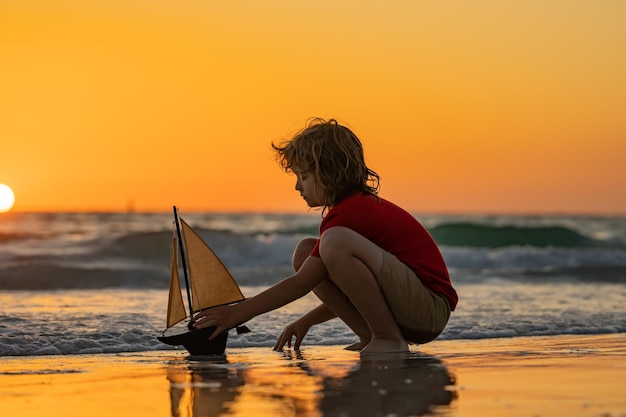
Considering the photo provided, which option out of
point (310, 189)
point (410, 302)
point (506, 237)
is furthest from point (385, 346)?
point (506, 237)

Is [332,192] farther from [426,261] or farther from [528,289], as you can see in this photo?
[528,289]

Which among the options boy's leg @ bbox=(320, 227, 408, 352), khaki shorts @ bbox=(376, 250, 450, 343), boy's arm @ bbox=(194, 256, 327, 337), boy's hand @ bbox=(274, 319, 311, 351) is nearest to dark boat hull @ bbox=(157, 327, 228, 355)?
boy's arm @ bbox=(194, 256, 327, 337)

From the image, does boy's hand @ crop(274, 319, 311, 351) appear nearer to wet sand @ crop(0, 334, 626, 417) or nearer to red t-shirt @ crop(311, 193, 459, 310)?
wet sand @ crop(0, 334, 626, 417)

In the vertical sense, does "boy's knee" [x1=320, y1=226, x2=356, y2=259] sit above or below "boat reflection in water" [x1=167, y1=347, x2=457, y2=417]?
above

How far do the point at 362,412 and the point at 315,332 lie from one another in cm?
311

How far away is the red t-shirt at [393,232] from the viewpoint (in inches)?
188

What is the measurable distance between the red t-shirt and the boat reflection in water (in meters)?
0.43

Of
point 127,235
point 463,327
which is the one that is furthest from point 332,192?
point 127,235

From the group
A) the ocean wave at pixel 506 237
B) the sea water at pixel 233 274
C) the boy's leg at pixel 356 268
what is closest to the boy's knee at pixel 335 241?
the boy's leg at pixel 356 268

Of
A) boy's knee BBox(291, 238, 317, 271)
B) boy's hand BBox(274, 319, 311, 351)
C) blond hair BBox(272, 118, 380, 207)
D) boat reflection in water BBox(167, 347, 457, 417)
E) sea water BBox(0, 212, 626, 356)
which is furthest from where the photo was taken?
sea water BBox(0, 212, 626, 356)

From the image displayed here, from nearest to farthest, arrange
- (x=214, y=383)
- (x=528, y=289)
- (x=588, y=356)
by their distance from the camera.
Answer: (x=214, y=383) → (x=588, y=356) → (x=528, y=289)

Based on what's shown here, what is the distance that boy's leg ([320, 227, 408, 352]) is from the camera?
461cm

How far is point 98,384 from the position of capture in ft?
14.0

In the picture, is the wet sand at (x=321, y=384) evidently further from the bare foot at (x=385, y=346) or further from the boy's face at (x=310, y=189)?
the boy's face at (x=310, y=189)
